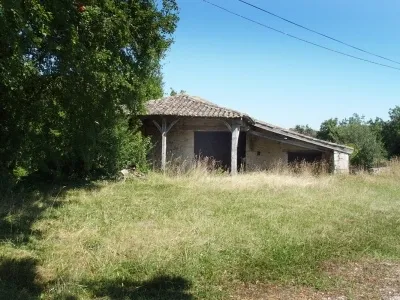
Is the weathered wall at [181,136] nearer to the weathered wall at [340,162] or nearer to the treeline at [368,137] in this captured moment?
the weathered wall at [340,162]

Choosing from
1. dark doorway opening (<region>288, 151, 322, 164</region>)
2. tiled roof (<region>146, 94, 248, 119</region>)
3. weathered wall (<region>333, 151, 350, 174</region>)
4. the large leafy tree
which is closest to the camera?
the large leafy tree

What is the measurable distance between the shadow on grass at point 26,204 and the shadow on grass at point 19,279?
1001mm

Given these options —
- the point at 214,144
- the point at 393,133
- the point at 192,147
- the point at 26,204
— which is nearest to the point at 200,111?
the point at 192,147

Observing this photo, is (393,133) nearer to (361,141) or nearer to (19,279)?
(361,141)

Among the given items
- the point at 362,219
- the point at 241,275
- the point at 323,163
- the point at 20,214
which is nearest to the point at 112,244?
the point at 241,275

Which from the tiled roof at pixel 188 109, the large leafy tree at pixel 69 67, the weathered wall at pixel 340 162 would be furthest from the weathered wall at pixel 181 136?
the large leafy tree at pixel 69 67

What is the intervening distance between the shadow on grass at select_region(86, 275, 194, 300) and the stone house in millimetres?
11513

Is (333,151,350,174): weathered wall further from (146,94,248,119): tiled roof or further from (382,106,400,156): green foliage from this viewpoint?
(382,106,400,156): green foliage

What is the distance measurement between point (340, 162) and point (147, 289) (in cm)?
1555

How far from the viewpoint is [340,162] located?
18219 millimetres

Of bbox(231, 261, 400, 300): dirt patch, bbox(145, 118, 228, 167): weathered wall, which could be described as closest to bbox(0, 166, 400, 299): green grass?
bbox(231, 261, 400, 300): dirt patch

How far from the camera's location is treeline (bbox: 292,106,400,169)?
87.3 feet

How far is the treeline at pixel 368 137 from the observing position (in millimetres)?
26609

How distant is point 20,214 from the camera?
8.05 metres
